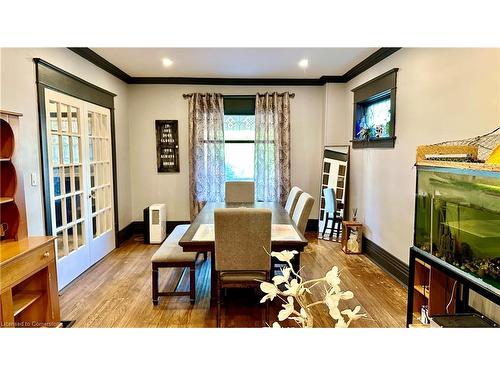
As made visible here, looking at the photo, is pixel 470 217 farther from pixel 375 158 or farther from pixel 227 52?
pixel 227 52

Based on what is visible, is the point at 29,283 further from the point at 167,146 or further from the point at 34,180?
the point at 167,146

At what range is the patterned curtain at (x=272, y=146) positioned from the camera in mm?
5676

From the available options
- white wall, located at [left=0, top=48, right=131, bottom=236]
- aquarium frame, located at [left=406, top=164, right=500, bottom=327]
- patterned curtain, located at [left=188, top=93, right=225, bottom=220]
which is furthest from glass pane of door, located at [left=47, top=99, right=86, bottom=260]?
aquarium frame, located at [left=406, top=164, right=500, bottom=327]

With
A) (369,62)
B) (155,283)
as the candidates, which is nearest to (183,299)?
(155,283)

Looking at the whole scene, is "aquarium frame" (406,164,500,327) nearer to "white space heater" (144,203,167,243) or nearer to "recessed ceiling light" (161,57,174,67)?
"recessed ceiling light" (161,57,174,67)

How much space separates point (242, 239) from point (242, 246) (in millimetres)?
64

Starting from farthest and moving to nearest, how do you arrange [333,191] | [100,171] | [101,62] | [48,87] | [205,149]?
[205,149] → [333,191] → [100,171] → [101,62] → [48,87]

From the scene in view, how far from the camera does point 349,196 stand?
5.43 meters

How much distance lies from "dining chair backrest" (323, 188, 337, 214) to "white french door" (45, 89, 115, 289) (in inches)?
134

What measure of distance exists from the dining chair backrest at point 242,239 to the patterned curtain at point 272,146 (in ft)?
10.3

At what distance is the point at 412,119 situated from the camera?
3.46m
